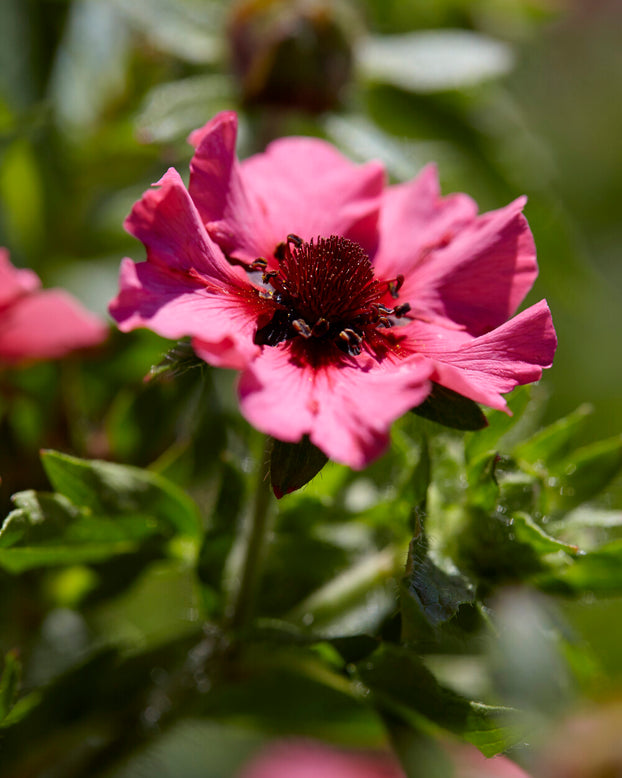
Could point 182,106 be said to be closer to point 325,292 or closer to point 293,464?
point 325,292

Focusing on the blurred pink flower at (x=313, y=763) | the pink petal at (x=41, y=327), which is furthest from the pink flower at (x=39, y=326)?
the blurred pink flower at (x=313, y=763)

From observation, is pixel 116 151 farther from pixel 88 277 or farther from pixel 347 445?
pixel 347 445

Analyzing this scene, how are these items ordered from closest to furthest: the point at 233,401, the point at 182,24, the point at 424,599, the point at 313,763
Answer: the point at 424,599 → the point at 233,401 → the point at 182,24 → the point at 313,763

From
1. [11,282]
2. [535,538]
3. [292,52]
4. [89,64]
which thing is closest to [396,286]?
[535,538]

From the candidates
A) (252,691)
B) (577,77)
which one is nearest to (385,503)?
(252,691)

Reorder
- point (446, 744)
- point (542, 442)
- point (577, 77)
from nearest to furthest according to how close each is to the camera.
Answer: point (542, 442)
point (446, 744)
point (577, 77)
